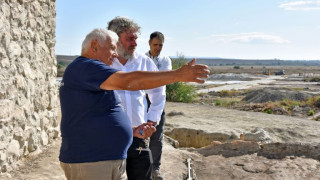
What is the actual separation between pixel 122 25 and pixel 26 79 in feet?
8.01

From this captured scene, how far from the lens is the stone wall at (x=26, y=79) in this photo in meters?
4.56

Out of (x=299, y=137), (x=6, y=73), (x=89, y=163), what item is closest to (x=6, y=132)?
(x=6, y=73)

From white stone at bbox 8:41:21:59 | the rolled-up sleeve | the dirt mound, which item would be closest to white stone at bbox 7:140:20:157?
white stone at bbox 8:41:21:59

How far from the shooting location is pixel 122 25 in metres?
3.28

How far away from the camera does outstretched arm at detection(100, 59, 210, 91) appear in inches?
90.4

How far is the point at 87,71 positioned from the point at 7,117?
2620 mm

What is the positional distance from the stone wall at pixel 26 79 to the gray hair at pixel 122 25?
1802 mm

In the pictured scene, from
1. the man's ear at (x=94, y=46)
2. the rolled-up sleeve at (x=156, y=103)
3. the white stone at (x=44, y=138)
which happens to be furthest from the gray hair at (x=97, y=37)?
the white stone at (x=44, y=138)

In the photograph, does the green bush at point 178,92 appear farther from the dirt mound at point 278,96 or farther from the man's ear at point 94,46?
the man's ear at point 94,46

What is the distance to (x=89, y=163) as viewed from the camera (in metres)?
2.44

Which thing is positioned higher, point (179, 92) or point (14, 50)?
point (14, 50)

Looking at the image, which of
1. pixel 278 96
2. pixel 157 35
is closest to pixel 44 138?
pixel 157 35

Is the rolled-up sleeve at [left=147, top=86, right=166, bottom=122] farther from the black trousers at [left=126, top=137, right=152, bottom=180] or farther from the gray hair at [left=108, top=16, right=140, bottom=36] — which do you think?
the gray hair at [left=108, top=16, right=140, bottom=36]

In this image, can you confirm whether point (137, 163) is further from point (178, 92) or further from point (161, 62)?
point (178, 92)
